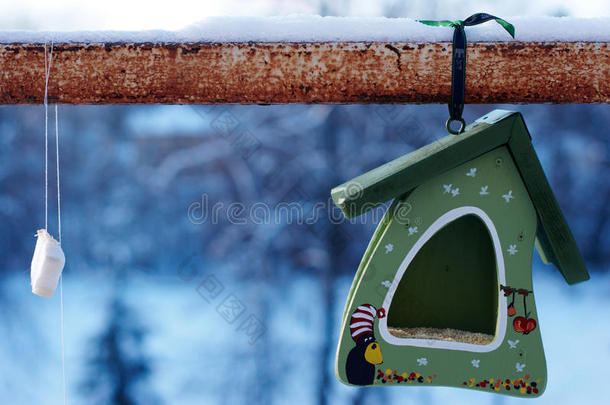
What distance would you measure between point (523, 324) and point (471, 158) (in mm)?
281

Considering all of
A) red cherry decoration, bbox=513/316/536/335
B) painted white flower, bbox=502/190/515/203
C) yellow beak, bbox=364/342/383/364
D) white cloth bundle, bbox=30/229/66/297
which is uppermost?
painted white flower, bbox=502/190/515/203

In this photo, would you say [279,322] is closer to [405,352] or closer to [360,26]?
[405,352]

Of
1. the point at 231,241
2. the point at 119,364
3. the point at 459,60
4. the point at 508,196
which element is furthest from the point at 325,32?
the point at 119,364

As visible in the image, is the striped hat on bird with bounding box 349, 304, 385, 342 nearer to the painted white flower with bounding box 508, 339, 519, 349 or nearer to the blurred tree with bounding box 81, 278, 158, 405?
the painted white flower with bounding box 508, 339, 519, 349

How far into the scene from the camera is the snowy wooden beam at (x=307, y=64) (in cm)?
82

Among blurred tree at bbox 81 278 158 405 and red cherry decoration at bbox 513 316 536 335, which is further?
blurred tree at bbox 81 278 158 405

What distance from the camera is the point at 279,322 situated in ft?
6.31

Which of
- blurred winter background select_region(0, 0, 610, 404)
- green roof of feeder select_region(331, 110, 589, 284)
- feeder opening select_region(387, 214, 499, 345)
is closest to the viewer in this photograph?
green roof of feeder select_region(331, 110, 589, 284)

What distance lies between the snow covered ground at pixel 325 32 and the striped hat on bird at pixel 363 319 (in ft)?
1.38

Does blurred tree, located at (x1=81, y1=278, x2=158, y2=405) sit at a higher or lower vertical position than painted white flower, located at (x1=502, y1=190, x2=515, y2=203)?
lower

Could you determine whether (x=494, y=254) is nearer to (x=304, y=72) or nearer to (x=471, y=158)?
(x=471, y=158)

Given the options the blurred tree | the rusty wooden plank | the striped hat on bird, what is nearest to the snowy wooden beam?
the rusty wooden plank

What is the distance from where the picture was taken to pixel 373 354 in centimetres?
84

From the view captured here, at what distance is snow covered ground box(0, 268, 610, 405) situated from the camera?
1924mm
